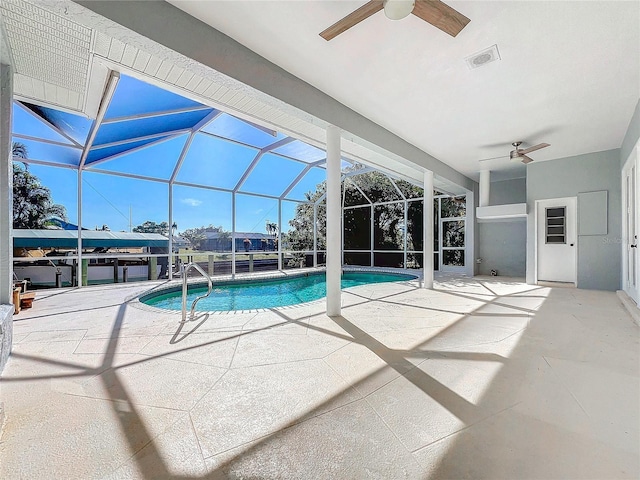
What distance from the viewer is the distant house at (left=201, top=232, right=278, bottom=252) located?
32.2 feet

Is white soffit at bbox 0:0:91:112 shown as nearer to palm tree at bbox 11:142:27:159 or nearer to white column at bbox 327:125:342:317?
white column at bbox 327:125:342:317

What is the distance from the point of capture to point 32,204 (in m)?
7.36

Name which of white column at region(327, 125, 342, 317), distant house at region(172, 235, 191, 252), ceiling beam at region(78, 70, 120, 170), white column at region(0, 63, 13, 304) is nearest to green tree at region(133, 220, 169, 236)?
distant house at region(172, 235, 191, 252)

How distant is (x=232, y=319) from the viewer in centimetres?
398

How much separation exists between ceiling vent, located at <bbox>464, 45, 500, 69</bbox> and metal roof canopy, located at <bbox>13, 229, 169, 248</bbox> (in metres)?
8.24

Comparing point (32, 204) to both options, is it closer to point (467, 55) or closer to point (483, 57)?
point (467, 55)

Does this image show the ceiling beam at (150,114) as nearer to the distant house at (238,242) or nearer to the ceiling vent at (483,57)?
the ceiling vent at (483,57)

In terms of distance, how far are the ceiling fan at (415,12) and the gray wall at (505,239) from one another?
813 cm

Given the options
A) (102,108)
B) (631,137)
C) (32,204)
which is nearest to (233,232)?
(32,204)

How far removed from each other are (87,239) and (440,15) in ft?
29.0

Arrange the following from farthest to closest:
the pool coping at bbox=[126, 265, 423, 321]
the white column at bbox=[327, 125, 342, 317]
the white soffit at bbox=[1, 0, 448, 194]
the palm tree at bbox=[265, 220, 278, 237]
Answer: the palm tree at bbox=[265, 220, 278, 237]
the pool coping at bbox=[126, 265, 423, 321]
the white column at bbox=[327, 125, 342, 317]
the white soffit at bbox=[1, 0, 448, 194]

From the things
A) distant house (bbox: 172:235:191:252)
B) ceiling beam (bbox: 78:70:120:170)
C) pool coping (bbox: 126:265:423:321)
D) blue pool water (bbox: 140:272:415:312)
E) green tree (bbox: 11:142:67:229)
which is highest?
ceiling beam (bbox: 78:70:120:170)

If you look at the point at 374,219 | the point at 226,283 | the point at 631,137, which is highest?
the point at 631,137

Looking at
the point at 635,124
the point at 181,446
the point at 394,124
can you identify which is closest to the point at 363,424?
the point at 181,446
